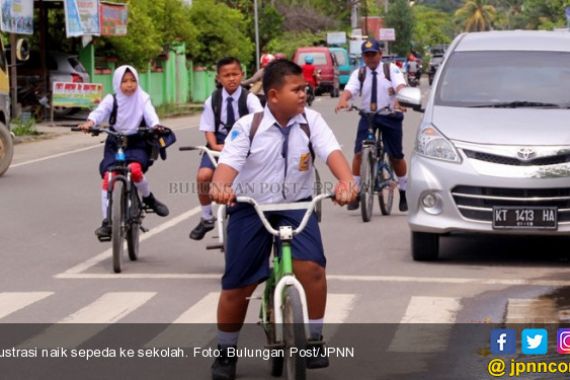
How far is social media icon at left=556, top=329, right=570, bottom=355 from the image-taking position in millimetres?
8279

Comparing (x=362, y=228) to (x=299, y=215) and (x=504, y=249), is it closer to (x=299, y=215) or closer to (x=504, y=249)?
(x=504, y=249)

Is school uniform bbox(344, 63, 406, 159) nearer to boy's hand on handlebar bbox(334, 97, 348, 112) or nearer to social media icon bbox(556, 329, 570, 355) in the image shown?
boy's hand on handlebar bbox(334, 97, 348, 112)

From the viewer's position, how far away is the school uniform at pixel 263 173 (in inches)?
293

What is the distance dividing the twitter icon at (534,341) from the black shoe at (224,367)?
1.72 m

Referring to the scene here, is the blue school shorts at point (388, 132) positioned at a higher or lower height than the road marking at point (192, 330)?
higher

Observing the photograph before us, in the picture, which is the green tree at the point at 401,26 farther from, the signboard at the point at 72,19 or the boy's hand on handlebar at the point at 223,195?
the boy's hand on handlebar at the point at 223,195

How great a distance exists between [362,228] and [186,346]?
603 cm

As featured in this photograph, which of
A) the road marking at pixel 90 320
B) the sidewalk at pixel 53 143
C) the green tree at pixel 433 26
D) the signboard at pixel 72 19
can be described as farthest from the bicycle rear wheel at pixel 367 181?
the green tree at pixel 433 26

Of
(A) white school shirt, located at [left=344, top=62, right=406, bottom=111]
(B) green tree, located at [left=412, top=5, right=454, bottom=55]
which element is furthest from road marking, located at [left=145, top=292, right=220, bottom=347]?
(B) green tree, located at [left=412, top=5, right=454, bottom=55]

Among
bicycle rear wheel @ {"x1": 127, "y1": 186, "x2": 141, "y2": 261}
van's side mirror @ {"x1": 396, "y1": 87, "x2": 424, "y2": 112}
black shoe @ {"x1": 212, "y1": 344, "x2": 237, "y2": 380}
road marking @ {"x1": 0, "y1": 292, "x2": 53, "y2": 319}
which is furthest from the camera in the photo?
van's side mirror @ {"x1": 396, "y1": 87, "x2": 424, "y2": 112}

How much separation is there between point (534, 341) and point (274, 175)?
207 cm

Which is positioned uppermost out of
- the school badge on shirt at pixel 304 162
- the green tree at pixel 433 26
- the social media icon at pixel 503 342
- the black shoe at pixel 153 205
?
the school badge on shirt at pixel 304 162

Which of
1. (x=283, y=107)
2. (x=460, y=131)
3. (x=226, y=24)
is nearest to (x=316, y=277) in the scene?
(x=283, y=107)

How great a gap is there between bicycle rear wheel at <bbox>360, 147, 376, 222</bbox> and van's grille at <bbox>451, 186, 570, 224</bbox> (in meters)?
3.28
